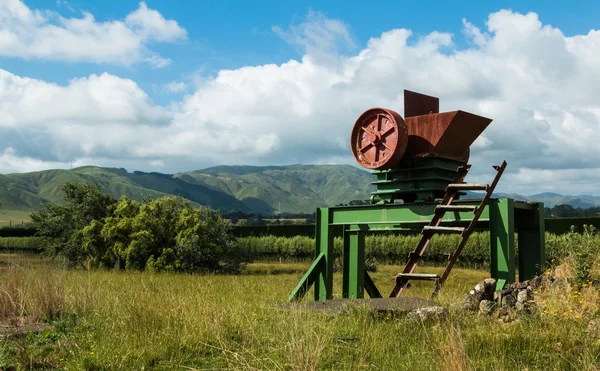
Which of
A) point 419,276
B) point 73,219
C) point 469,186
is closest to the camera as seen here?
point 469,186

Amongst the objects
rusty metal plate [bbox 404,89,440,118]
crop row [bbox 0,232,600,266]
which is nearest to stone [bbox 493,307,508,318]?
rusty metal plate [bbox 404,89,440,118]

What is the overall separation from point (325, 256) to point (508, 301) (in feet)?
13.2

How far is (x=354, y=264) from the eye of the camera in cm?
1075

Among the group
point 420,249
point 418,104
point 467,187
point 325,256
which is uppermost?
point 418,104

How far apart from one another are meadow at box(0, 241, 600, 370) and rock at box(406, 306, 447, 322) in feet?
0.33

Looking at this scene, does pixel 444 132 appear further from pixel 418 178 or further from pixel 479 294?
pixel 479 294

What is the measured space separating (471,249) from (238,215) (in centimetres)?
14057

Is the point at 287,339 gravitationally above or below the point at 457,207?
below

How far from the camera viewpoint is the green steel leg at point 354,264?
34.9 ft

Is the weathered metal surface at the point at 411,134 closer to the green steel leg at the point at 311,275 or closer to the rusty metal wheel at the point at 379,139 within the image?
the rusty metal wheel at the point at 379,139

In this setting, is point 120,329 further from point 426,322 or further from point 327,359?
point 426,322

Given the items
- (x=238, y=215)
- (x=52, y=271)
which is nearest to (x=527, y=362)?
(x=52, y=271)

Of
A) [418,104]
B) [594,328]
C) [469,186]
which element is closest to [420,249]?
[469,186]

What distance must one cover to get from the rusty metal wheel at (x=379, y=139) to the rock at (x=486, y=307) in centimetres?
299
